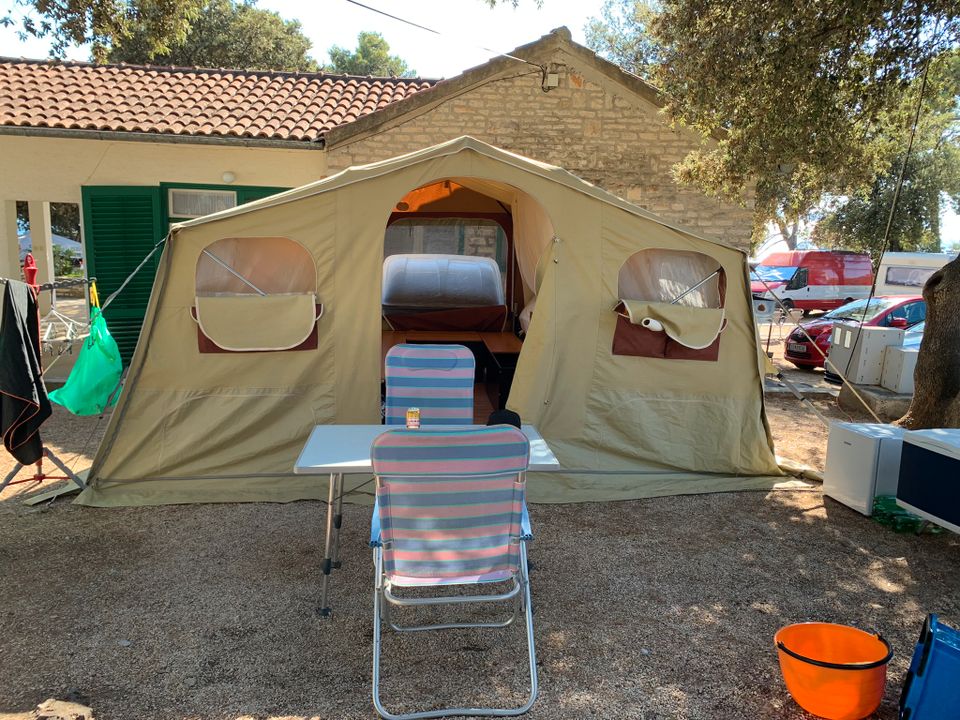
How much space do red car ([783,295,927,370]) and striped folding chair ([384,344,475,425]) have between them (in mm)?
7827

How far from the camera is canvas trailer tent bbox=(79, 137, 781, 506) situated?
16.4 ft

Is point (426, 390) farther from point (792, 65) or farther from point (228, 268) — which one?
point (792, 65)

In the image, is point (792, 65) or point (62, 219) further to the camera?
point (62, 219)

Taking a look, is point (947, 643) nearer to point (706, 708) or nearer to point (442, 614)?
point (706, 708)

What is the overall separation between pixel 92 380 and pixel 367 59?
93.5ft

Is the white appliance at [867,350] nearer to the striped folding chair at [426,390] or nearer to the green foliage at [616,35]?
the striped folding chair at [426,390]

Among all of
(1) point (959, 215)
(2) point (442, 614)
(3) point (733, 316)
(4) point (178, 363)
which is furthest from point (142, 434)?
(1) point (959, 215)

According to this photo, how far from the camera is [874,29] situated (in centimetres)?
616

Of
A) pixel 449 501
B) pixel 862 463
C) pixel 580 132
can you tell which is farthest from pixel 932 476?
pixel 580 132

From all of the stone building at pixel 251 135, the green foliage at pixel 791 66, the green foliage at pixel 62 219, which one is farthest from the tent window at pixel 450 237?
the green foliage at pixel 62 219

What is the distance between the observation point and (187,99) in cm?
1002

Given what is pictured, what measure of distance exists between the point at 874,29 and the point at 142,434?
21.1 ft

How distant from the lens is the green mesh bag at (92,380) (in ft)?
18.6

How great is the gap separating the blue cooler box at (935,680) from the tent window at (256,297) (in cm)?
382
